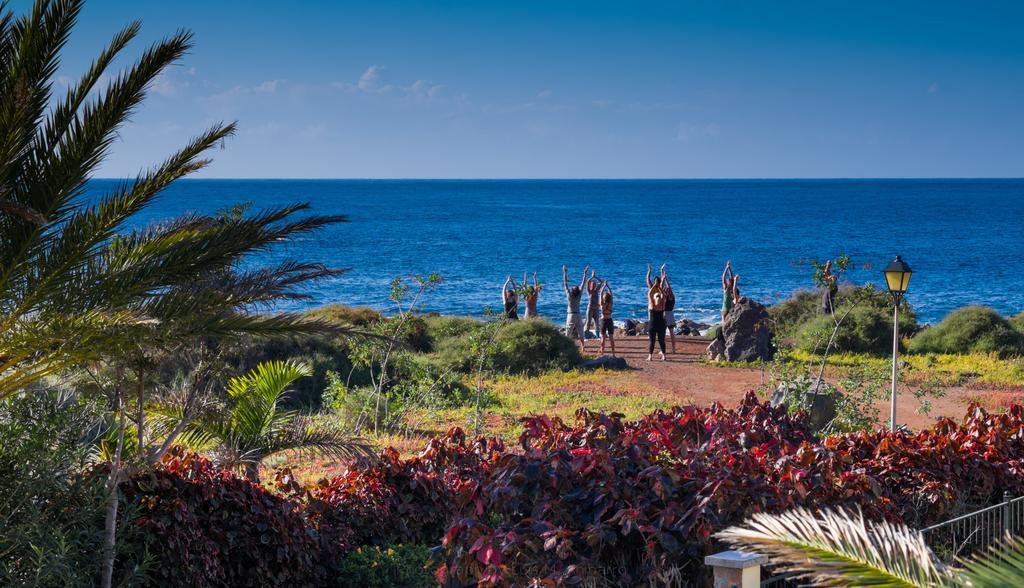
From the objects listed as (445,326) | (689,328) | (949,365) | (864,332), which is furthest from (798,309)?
(445,326)

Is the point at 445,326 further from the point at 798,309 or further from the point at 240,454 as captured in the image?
the point at 240,454

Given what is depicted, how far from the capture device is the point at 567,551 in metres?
5.21

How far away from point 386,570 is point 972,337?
71.1ft

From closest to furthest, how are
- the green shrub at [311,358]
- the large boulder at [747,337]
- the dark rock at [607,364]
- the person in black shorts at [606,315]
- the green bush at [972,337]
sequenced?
the green shrub at [311,358] → the dark rock at [607,364] → the large boulder at [747,337] → the person in black shorts at [606,315] → the green bush at [972,337]

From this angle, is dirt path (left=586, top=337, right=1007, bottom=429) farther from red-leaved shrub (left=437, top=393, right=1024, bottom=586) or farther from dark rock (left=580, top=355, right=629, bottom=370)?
red-leaved shrub (left=437, top=393, right=1024, bottom=586)

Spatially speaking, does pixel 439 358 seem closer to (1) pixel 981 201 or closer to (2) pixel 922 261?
(2) pixel 922 261

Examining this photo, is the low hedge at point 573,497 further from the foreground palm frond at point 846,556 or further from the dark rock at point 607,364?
the dark rock at point 607,364

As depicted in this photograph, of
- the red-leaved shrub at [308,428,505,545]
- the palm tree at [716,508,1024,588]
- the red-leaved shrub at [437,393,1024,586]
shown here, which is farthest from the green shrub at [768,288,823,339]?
the palm tree at [716,508,1024,588]

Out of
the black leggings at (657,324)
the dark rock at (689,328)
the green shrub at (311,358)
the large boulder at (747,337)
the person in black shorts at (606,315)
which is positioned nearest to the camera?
the green shrub at (311,358)

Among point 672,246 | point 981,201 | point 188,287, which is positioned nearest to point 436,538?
point 188,287

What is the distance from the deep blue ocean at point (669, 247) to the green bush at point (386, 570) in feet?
49.2

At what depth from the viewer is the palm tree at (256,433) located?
865 cm

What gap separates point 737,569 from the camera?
3.77m

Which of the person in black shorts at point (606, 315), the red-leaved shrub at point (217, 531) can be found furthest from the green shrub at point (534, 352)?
the red-leaved shrub at point (217, 531)
